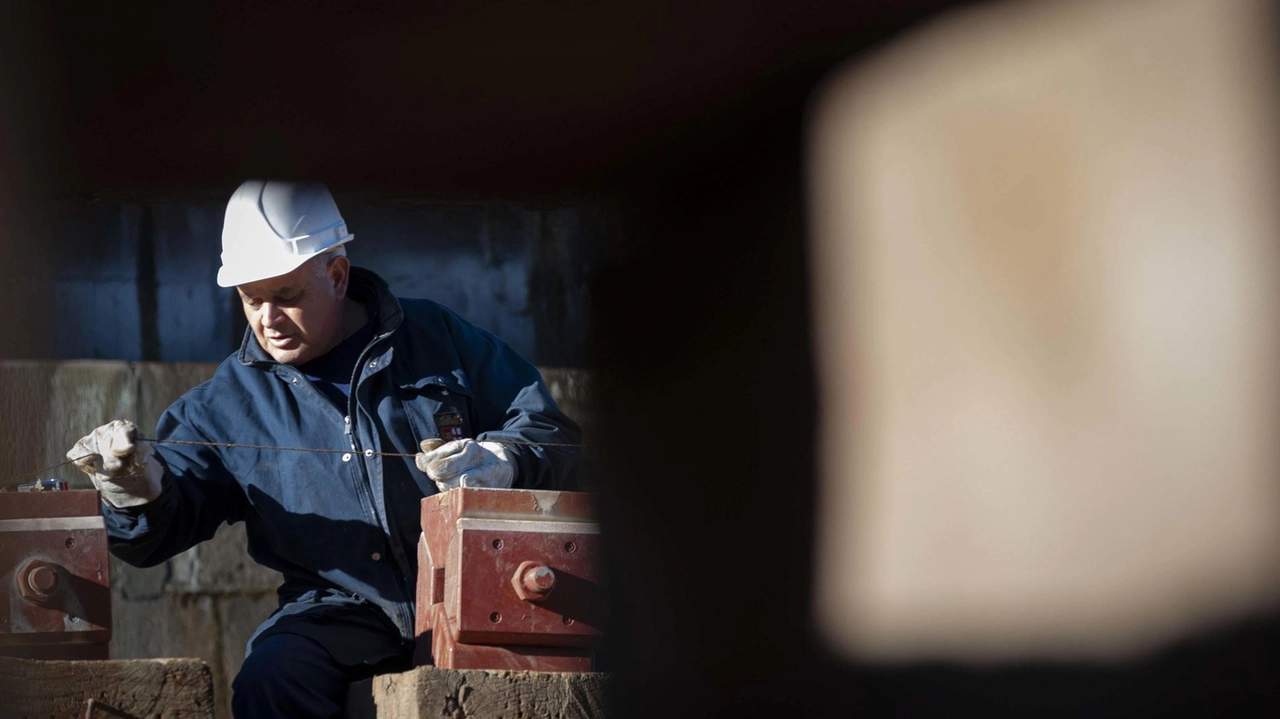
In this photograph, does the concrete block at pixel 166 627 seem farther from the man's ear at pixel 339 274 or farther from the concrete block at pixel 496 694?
the concrete block at pixel 496 694

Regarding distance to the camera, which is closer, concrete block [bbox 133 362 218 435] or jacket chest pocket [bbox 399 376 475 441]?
jacket chest pocket [bbox 399 376 475 441]

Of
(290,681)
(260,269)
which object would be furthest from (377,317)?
(290,681)

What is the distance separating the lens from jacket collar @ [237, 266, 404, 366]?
3.18 m

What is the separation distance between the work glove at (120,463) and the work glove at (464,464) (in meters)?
0.51

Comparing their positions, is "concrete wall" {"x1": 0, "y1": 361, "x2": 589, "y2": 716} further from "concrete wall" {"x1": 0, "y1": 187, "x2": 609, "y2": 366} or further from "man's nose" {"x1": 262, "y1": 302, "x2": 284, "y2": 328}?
"man's nose" {"x1": 262, "y1": 302, "x2": 284, "y2": 328}

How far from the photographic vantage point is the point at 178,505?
2.99 m

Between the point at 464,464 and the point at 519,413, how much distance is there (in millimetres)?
443

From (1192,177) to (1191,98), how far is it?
0.08m

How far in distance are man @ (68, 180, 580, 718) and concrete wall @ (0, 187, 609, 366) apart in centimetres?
147

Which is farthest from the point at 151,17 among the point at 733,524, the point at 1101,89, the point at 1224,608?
the point at 1224,608

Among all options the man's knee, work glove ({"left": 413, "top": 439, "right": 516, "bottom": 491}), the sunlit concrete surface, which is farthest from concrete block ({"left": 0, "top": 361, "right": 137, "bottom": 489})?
the sunlit concrete surface

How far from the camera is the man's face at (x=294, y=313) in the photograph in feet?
10.4

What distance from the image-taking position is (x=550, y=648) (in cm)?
233

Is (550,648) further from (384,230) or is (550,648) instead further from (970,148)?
(384,230)
